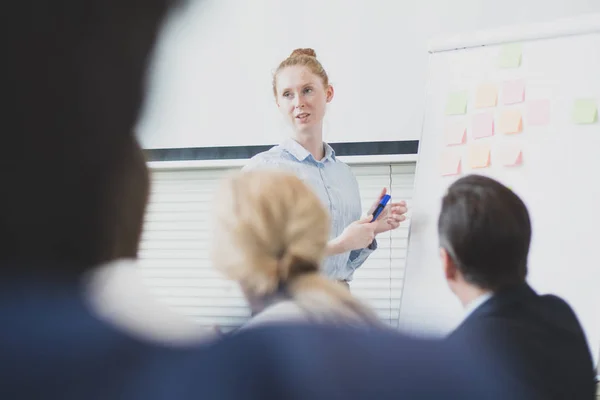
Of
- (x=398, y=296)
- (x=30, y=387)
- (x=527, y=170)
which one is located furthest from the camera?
(x=398, y=296)

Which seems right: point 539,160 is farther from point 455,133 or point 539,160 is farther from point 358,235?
point 358,235

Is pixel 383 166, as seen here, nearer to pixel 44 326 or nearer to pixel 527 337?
pixel 527 337

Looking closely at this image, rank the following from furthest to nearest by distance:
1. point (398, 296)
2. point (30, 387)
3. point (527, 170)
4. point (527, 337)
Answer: point (398, 296)
point (527, 170)
point (527, 337)
point (30, 387)

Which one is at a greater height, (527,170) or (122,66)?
(122,66)

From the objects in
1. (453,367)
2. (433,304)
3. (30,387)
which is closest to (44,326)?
(30,387)

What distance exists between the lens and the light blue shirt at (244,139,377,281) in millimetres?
2016

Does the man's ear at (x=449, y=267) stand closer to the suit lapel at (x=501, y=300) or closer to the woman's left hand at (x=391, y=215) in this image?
the suit lapel at (x=501, y=300)

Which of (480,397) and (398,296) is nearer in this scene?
(480,397)

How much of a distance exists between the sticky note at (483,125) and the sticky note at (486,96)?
0.11 feet

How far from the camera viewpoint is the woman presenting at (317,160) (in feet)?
6.67

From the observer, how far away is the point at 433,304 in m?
2.03

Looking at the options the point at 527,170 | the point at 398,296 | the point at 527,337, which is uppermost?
the point at 527,170

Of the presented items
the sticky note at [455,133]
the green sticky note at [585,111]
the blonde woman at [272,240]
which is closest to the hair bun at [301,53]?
the sticky note at [455,133]

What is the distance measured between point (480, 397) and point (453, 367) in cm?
2
